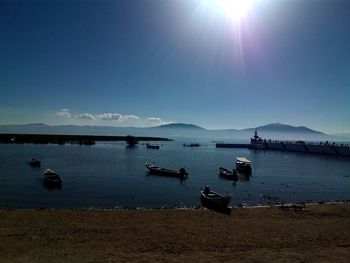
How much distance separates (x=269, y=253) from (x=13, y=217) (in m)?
15.2

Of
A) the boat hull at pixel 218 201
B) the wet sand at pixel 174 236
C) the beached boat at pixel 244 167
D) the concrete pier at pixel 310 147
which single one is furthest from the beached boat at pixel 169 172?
the concrete pier at pixel 310 147

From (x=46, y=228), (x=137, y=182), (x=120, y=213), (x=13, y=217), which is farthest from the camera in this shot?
(x=137, y=182)

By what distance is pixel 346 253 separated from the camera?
1529 cm

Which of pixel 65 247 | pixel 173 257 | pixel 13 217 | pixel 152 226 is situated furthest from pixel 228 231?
pixel 13 217

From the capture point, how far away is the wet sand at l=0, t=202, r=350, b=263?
1448 centimetres

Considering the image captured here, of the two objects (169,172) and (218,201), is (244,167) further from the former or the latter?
(218,201)

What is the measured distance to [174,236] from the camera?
18266 mm

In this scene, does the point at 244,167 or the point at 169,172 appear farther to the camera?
the point at 244,167

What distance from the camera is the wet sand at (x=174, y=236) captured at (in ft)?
47.5

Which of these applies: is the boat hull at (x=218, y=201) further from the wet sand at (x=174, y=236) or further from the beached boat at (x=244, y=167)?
the beached boat at (x=244, y=167)

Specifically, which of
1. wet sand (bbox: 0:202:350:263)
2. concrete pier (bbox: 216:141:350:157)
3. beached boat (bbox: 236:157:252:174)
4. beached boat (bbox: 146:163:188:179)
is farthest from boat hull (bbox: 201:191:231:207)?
concrete pier (bbox: 216:141:350:157)

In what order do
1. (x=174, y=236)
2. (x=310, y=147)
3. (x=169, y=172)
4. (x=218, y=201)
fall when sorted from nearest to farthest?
(x=174, y=236) → (x=218, y=201) → (x=169, y=172) → (x=310, y=147)

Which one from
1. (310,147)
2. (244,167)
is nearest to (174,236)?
(244,167)

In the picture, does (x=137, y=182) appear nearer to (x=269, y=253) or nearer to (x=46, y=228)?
(x=46, y=228)
